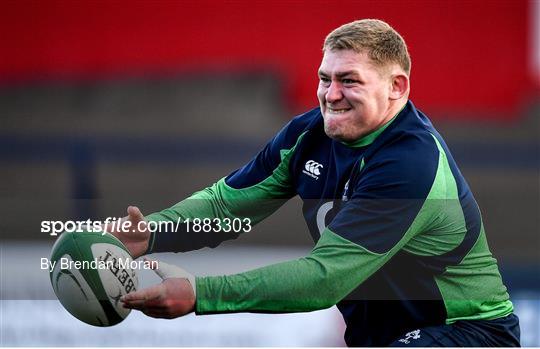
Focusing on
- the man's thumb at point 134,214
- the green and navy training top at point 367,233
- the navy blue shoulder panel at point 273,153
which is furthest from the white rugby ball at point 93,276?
the navy blue shoulder panel at point 273,153

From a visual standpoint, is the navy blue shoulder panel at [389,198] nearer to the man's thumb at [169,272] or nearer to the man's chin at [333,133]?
the man's chin at [333,133]

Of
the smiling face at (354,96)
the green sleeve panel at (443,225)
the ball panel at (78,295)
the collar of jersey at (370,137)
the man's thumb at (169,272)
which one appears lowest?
the ball panel at (78,295)

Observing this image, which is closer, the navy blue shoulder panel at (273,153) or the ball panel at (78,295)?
the ball panel at (78,295)

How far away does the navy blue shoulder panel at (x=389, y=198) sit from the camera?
2.21 meters

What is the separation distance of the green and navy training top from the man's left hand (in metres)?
0.03

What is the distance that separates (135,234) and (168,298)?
0.54 m

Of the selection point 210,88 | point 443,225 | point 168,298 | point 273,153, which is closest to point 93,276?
point 168,298

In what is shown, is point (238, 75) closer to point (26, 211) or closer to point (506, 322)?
point (26, 211)

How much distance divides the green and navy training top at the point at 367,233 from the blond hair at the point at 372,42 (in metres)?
0.16

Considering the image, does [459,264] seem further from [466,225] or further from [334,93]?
[334,93]

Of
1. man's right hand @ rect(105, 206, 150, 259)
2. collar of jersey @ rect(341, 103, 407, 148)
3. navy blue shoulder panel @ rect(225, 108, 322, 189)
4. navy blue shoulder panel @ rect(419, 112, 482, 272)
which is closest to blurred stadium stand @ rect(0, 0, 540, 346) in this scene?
navy blue shoulder panel @ rect(225, 108, 322, 189)

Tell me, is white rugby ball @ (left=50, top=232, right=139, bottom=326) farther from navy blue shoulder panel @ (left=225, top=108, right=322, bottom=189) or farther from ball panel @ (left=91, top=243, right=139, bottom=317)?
navy blue shoulder panel @ (left=225, top=108, right=322, bottom=189)

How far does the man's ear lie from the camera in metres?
2.42

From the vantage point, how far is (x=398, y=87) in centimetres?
242
